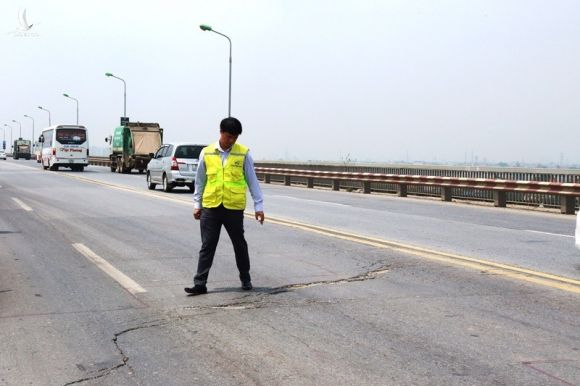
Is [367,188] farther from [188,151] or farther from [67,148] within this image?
[67,148]

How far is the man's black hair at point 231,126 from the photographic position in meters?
6.58

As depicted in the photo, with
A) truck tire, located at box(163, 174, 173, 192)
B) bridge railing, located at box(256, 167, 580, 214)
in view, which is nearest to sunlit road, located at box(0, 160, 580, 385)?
bridge railing, located at box(256, 167, 580, 214)

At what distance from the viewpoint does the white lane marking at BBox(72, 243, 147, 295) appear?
701 cm

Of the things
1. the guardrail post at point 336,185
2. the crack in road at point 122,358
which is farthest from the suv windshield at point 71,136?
the crack in road at point 122,358

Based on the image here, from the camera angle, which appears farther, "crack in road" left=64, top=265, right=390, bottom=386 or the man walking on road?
the man walking on road

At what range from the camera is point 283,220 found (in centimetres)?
1389

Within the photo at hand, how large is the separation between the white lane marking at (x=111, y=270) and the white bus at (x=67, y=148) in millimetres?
38038

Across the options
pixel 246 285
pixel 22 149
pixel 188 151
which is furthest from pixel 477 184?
pixel 22 149

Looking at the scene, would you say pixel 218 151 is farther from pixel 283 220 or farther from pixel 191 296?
pixel 283 220

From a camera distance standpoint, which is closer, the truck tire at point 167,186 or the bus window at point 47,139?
the truck tire at point 167,186

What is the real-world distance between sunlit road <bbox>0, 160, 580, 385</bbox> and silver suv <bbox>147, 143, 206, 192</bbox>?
11.9m

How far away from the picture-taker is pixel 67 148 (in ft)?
152

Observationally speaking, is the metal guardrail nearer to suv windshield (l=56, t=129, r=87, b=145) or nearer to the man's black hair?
the man's black hair

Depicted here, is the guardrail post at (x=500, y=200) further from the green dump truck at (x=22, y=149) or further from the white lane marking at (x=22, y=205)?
the green dump truck at (x=22, y=149)
